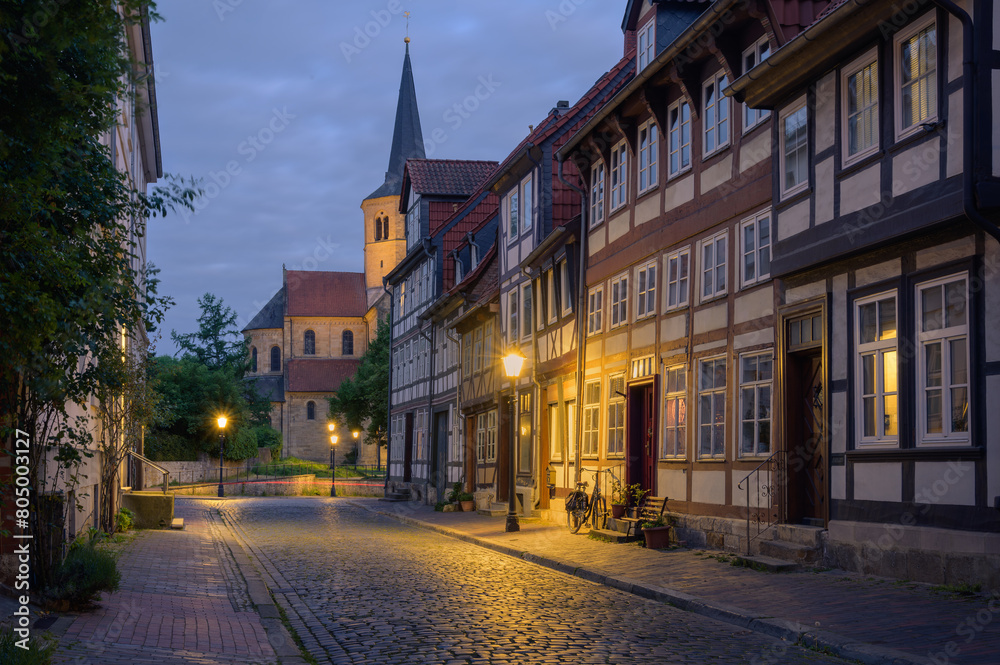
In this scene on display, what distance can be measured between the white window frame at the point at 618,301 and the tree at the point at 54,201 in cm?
1217

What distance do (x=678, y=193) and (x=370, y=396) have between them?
156 ft

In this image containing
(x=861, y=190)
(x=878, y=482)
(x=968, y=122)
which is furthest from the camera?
(x=861, y=190)

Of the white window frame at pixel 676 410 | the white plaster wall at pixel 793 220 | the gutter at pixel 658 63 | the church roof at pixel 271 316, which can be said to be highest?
the church roof at pixel 271 316

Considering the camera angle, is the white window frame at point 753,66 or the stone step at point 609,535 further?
the stone step at point 609,535

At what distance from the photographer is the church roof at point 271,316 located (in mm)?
100188

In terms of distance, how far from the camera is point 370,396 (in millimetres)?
64938

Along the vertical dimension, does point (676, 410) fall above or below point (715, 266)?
below

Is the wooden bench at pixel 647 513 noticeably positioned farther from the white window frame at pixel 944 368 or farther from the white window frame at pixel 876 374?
the white window frame at pixel 944 368

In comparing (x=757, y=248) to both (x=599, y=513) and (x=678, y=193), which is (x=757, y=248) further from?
(x=599, y=513)

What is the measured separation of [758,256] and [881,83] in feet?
12.5

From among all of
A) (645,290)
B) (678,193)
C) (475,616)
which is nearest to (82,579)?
(475,616)

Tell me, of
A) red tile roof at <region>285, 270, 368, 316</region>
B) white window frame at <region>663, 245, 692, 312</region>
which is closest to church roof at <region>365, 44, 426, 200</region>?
red tile roof at <region>285, 270, 368, 316</region>

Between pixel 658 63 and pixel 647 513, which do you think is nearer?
pixel 658 63

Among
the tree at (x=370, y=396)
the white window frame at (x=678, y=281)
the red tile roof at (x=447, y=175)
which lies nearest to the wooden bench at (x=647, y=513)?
the white window frame at (x=678, y=281)
